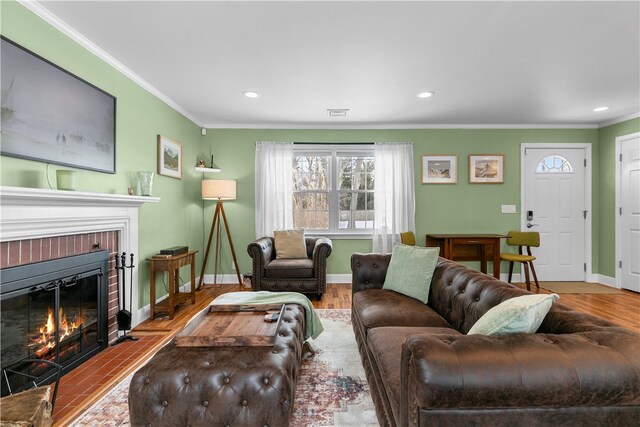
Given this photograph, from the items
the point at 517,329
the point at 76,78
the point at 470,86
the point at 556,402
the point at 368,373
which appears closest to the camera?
the point at 556,402

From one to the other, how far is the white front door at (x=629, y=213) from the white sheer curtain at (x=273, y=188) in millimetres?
4826

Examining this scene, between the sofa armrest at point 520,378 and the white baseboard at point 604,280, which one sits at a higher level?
the sofa armrest at point 520,378

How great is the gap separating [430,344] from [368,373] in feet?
3.39

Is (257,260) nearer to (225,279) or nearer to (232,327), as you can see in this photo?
(225,279)

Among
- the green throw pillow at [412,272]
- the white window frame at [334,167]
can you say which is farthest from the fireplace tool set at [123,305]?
the white window frame at [334,167]

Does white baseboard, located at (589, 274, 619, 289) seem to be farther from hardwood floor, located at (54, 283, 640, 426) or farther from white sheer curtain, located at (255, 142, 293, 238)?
white sheer curtain, located at (255, 142, 293, 238)

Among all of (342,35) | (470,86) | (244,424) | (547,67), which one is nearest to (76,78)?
(342,35)

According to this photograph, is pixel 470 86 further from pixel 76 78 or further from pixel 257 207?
pixel 76 78

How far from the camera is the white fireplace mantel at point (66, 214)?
5.65ft

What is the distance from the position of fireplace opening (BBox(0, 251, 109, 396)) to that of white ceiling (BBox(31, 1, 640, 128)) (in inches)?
69.7

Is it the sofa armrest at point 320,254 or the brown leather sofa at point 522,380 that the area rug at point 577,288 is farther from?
the brown leather sofa at point 522,380

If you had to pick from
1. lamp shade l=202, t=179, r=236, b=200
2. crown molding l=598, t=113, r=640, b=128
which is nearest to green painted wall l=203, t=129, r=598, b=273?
crown molding l=598, t=113, r=640, b=128

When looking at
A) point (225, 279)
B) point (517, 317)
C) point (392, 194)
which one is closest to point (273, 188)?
point (225, 279)

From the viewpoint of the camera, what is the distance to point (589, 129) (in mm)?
4766
